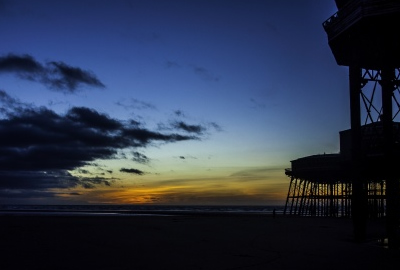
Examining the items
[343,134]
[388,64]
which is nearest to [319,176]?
[343,134]

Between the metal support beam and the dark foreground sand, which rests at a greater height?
the metal support beam

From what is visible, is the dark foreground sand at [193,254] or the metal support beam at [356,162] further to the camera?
the metal support beam at [356,162]

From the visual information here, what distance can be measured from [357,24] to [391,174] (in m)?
8.84

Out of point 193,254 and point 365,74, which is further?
point 365,74

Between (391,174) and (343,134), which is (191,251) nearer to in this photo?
(391,174)

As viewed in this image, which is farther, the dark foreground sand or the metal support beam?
the metal support beam

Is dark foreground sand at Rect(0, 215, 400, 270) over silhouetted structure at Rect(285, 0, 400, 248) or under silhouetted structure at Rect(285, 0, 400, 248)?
under

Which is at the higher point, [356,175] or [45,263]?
[356,175]

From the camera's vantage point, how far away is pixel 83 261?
1588 cm

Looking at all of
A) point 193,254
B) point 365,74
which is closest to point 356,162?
point 365,74

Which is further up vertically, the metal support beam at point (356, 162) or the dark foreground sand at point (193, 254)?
the metal support beam at point (356, 162)

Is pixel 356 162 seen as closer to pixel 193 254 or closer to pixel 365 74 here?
pixel 365 74

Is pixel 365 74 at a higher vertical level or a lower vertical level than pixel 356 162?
higher

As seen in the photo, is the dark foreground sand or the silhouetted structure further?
the silhouetted structure
